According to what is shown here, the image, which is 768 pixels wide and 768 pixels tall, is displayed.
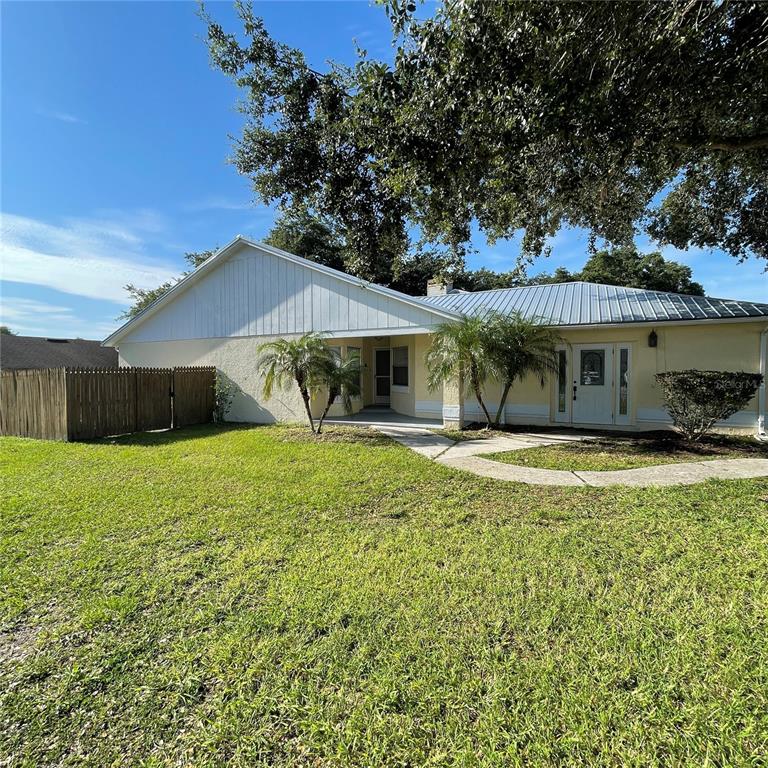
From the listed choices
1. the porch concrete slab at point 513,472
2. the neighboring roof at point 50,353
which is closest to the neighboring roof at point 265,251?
the porch concrete slab at point 513,472

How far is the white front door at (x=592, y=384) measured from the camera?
11359mm

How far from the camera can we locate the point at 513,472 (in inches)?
266

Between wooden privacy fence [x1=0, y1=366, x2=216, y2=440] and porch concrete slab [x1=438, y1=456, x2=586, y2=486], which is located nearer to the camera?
porch concrete slab [x1=438, y1=456, x2=586, y2=486]

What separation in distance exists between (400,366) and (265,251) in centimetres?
599

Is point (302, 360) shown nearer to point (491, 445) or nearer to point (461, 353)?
point (461, 353)

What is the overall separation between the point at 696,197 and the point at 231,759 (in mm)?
14373

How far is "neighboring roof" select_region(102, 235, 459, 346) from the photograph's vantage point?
34.5ft

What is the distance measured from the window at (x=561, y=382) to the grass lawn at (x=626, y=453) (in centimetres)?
254

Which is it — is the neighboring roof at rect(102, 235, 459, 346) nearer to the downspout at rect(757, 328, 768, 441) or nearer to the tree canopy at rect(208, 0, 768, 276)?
the tree canopy at rect(208, 0, 768, 276)

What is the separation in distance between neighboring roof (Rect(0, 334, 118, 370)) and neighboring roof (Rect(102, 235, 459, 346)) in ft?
32.0

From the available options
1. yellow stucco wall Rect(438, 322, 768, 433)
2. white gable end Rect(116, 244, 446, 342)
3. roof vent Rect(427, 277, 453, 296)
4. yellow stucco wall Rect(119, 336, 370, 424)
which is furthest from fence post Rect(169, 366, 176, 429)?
roof vent Rect(427, 277, 453, 296)

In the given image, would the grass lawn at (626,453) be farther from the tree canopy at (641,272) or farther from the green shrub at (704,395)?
the tree canopy at (641,272)

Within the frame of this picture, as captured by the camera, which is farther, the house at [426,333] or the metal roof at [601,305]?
the house at [426,333]

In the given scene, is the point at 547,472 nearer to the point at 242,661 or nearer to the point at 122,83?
the point at 242,661
